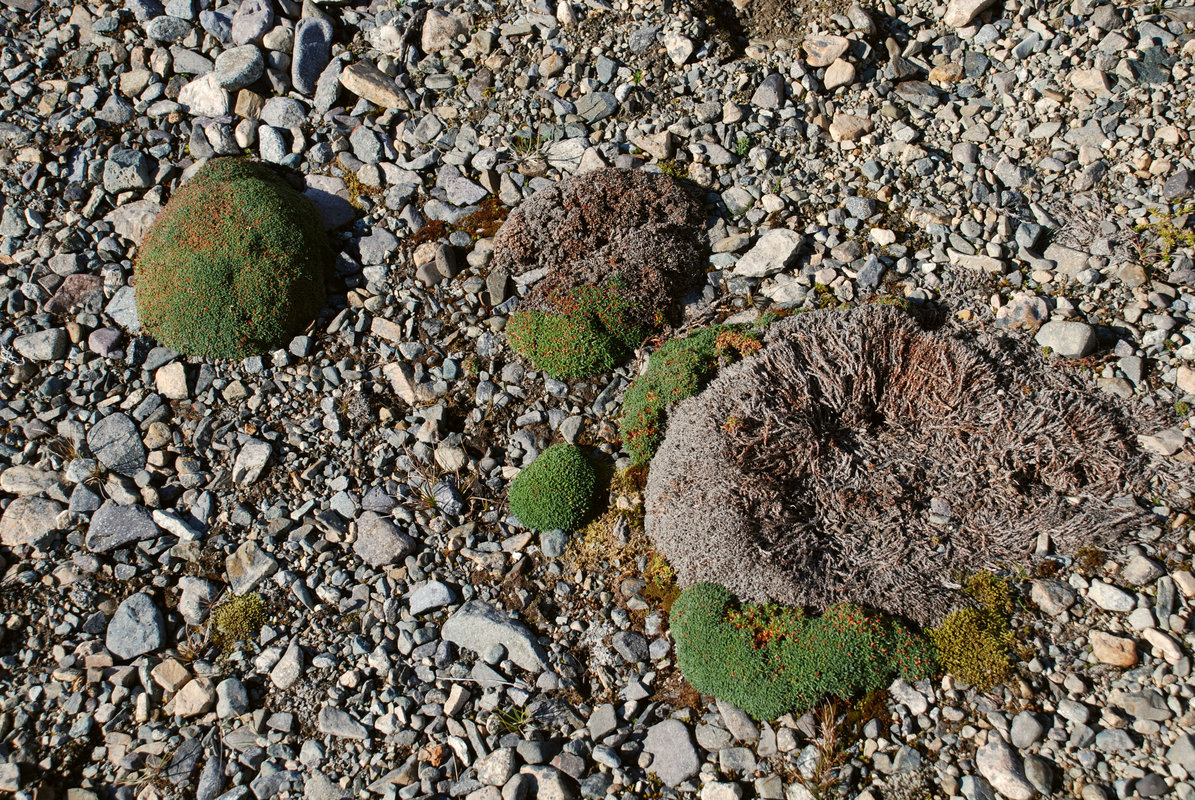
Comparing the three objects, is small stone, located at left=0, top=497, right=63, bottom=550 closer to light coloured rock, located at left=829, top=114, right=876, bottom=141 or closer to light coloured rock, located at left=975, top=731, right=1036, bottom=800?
light coloured rock, located at left=975, top=731, right=1036, bottom=800

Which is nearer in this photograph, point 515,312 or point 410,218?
point 515,312

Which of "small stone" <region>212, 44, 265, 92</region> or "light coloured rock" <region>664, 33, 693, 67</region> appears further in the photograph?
"small stone" <region>212, 44, 265, 92</region>

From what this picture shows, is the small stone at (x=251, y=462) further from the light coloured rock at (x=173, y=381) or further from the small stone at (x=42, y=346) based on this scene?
the small stone at (x=42, y=346)

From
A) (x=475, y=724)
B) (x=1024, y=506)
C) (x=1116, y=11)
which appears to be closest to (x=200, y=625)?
(x=475, y=724)

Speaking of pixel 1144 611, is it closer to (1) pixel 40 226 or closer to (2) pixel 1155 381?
(2) pixel 1155 381

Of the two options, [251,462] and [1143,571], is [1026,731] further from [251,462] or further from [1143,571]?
[251,462]

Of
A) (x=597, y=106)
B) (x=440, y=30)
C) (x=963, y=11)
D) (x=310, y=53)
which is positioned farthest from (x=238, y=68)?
(x=963, y=11)

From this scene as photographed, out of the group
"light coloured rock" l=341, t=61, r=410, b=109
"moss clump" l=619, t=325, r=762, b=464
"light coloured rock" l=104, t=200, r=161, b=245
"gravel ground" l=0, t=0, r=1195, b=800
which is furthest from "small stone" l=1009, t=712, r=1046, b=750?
"light coloured rock" l=104, t=200, r=161, b=245
